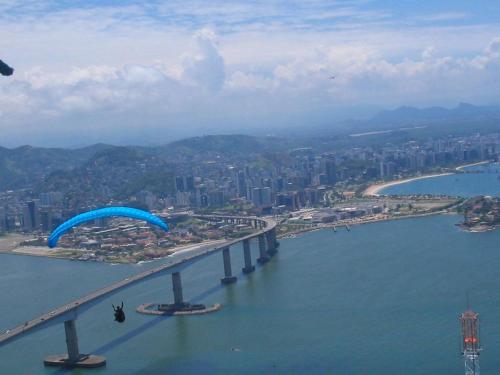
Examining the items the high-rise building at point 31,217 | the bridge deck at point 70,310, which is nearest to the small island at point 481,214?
the bridge deck at point 70,310

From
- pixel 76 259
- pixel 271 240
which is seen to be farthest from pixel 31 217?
pixel 271 240

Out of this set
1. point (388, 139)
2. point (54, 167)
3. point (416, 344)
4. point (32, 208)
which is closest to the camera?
point (416, 344)

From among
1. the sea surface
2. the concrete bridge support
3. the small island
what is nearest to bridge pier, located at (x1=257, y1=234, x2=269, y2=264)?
the sea surface

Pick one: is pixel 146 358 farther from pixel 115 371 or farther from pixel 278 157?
pixel 278 157

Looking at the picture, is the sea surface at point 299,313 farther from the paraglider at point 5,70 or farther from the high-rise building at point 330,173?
the high-rise building at point 330,173

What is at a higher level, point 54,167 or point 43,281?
point 54,167

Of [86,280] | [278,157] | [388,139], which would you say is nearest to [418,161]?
[278,157]

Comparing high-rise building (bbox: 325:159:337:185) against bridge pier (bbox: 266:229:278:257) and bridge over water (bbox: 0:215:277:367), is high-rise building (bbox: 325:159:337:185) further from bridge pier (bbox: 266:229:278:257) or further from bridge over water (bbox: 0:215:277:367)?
bridge pier (bbox: 266:229:278:257)

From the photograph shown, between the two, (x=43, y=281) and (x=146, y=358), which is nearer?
(x=146, y=358)
